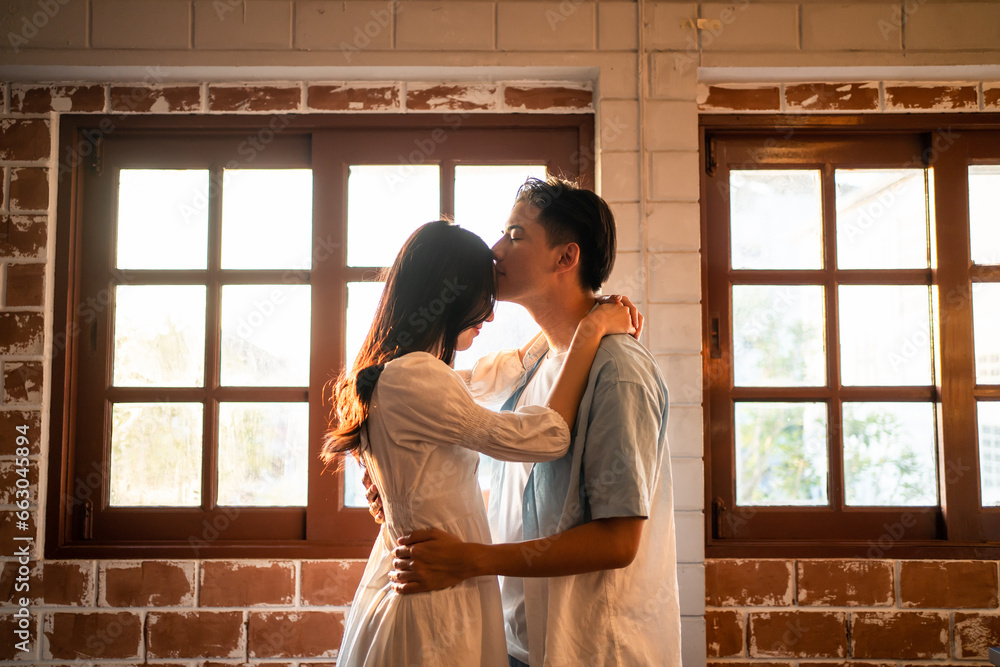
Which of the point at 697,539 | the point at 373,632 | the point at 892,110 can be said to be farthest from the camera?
the point at 892,110

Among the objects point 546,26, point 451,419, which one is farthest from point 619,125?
point 451,419

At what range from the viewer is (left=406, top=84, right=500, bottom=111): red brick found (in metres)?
2.07

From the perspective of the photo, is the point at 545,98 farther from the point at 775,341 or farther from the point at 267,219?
the point at 775,341

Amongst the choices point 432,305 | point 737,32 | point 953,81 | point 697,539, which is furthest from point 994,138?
point 432,305

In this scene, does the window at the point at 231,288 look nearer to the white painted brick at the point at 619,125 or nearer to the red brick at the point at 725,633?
the white painted brick at the point at 619,125

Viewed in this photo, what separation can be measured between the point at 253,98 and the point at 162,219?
0.52m

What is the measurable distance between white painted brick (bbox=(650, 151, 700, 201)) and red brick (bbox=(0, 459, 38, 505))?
2.16 m

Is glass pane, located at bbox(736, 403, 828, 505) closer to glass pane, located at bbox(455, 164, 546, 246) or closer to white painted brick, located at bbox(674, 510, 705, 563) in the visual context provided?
white painted brick, located at bbox(674, 510, 705, 563)

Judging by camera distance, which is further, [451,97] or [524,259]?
[451,97]

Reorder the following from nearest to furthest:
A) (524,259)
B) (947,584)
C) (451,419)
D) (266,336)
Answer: (451,419), (524,259), (947,584), (266,336)

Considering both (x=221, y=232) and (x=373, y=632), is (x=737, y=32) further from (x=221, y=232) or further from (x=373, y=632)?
(x=373, y=632)

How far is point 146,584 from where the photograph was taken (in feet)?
6.44

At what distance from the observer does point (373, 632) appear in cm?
119

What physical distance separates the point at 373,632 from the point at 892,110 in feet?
7.32
